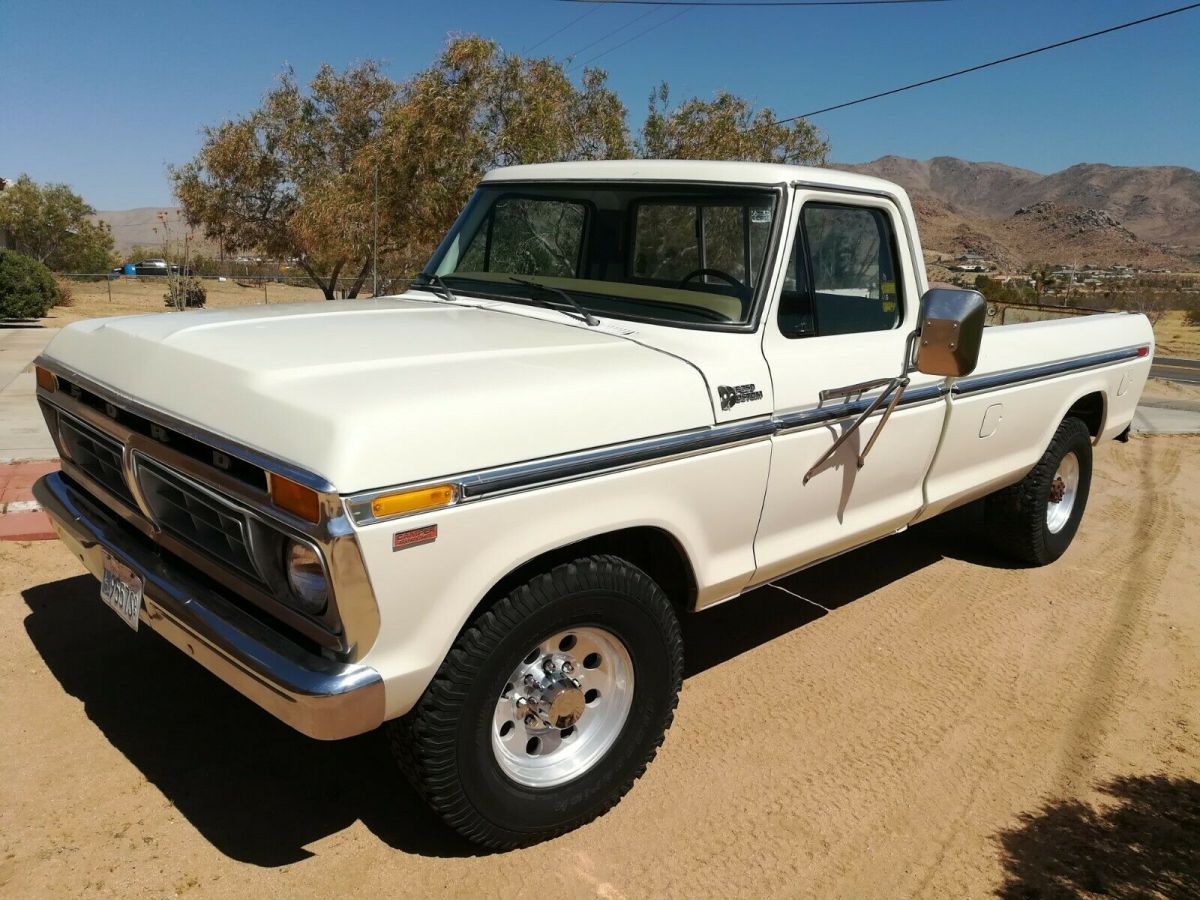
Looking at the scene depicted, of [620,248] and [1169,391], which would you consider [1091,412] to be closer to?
[620,248]

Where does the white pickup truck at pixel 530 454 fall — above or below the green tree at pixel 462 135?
below

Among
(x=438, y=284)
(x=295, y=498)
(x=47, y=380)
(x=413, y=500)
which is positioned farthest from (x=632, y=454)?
(x=47, y=380)

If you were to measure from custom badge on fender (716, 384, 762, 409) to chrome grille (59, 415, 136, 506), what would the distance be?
1824 mm

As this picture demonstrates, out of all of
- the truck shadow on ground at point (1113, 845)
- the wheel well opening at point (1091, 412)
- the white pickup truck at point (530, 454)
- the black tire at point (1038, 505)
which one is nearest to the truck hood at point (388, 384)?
the white pickup truck at point (530, 454)

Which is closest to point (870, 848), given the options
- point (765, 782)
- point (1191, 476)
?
point (765, 782)

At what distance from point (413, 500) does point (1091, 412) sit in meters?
4.54

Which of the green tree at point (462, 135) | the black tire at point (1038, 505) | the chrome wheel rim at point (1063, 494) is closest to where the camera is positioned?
the black tire at point (1038, 505)

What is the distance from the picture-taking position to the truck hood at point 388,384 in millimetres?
2191

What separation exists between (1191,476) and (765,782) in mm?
6379

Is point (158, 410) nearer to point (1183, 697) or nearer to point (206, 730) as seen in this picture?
point (206, 730)

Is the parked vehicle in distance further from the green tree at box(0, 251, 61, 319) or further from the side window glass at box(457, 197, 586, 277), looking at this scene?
the side window glass at box(457, 197, 586, 277)

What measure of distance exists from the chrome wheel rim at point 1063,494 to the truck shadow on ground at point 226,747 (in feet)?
6.79

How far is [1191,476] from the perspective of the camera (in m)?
7.77

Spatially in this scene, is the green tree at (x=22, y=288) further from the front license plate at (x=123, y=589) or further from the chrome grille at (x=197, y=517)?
the chrome grille at (x=197, y=517)
